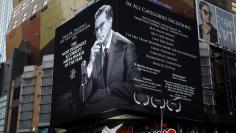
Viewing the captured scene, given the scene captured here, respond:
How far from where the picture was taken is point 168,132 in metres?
43.7

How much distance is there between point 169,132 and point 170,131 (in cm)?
19

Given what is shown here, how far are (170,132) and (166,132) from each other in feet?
1.33

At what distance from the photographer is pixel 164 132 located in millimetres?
44406

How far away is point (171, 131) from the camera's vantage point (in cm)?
4391

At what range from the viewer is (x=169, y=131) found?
43.9m

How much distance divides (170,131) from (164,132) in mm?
751

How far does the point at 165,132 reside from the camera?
145 feet

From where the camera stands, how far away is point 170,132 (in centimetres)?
4378

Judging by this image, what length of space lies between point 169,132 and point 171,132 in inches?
7.9

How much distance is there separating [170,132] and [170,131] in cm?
15

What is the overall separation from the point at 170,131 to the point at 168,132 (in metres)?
0.29

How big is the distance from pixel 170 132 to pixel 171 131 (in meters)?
0.19

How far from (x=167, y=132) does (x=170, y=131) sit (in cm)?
34

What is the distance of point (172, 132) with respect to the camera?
43844mm
